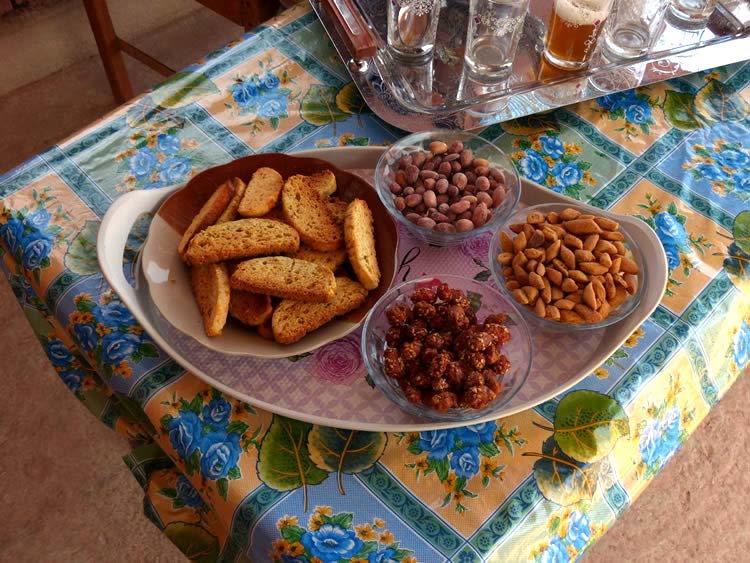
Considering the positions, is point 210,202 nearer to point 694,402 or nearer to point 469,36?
point 469,36

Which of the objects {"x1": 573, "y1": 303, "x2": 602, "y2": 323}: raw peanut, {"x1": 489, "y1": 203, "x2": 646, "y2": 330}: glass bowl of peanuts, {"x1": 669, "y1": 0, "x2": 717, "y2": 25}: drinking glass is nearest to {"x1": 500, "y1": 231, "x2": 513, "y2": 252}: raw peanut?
{"x1": 489, "y1": 203, "x2": 646, "y2": 330}: glass bowl of peanuts

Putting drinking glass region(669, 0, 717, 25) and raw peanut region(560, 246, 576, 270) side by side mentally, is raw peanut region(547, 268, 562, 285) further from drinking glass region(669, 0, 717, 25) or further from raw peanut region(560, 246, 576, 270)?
drinking glass region(669, 0, 717, 25)

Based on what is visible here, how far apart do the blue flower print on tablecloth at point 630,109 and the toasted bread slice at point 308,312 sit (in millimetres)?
490

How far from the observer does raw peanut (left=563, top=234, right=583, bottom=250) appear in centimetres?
70

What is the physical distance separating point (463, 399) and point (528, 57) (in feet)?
1.86

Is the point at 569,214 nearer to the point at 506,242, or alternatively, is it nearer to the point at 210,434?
the point at 506,242

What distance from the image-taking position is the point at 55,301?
2.42ft

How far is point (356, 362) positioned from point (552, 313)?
0.21 meters

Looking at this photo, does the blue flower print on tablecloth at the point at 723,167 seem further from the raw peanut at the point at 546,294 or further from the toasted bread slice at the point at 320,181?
the toasted bread slice at the point at 320,181

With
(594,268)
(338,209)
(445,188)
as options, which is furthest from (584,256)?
(338,209)

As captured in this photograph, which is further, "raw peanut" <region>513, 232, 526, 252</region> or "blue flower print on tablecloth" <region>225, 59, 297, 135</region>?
"blue flower print on tablecloth" <region>225, 59, 297, 135</region>

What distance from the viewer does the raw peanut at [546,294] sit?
676 mm

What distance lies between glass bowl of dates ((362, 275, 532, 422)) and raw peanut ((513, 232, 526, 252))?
0.06 meters

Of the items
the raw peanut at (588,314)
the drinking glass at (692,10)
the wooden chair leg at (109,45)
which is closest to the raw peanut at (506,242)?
the raw peanut at (588,314)
